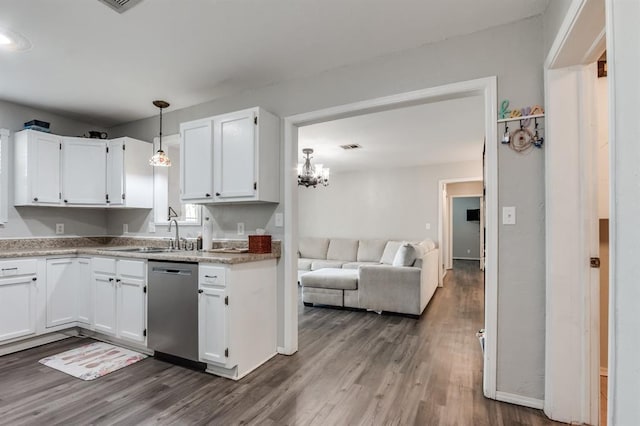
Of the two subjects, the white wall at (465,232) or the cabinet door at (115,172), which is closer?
the cabinet door at (115,172)

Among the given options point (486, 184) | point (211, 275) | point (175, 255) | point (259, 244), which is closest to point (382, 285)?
point (259, 244)

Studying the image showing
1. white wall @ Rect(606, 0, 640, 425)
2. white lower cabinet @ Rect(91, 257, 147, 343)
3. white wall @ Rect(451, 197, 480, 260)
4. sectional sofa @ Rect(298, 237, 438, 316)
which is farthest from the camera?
white wall @ Rect(451, 197, 480, 260)

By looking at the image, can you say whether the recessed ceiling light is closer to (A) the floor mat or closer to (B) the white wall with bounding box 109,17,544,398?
(A) the floor mat

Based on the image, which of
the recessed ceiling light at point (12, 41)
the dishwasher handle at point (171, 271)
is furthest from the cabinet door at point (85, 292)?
the recessed ceiling light at point (12, 41)

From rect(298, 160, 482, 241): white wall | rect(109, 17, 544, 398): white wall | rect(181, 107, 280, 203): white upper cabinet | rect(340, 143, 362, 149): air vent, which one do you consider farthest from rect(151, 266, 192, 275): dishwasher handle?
rect(298, 160, 482, 241): white wall

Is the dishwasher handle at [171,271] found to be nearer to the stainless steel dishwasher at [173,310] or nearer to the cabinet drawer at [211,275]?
the stainless steel dishwasher at [173,310]

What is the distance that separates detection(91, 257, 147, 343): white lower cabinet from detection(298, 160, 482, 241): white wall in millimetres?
4942

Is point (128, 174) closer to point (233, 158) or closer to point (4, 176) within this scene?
point (4, 176)

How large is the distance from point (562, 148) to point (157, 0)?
248cm

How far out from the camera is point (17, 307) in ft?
9.35

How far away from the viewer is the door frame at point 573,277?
69.5 inches

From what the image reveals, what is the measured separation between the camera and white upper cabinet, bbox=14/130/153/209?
10.7 feet

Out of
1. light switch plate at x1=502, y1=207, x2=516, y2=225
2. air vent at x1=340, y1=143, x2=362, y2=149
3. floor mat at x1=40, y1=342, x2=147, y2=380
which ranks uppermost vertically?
air vent at x1=340, y1=143, x2=362, y2=149

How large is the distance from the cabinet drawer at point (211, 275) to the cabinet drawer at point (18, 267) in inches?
71.6
